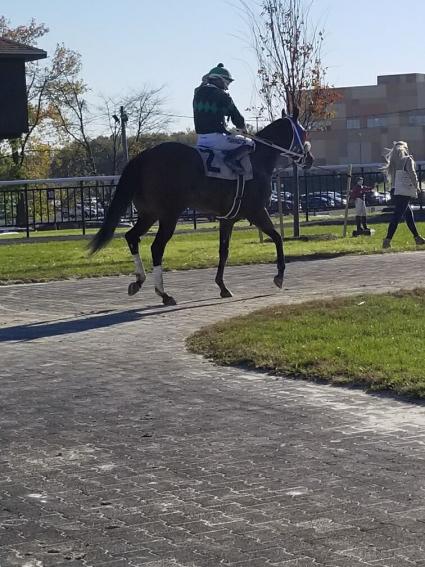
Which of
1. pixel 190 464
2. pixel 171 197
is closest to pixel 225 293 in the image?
pixel 171 197

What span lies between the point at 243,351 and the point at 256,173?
569 centimetres

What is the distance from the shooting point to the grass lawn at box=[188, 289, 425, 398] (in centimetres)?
923

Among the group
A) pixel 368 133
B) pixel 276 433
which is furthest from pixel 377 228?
pixel 368 133

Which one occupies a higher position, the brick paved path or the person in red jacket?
the person in red jacket

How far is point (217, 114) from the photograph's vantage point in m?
15.1

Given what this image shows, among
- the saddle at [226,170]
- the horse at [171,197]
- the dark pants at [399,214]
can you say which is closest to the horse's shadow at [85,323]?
the horse at [171,197]

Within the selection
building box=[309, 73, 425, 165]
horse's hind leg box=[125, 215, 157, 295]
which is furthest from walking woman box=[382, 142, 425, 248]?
building box=[309, 73, 425, 165]

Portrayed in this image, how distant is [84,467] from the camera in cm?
694

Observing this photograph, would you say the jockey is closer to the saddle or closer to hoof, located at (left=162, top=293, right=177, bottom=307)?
the saddle

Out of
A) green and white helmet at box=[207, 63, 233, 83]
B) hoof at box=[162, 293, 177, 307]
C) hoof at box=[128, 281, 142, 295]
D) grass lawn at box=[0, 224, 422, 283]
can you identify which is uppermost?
green and white helmet at box=[207, 63, 233, 83]

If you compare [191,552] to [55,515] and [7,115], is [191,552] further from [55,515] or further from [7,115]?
[7,115]

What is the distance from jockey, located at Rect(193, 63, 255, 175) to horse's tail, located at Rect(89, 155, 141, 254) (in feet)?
3.42

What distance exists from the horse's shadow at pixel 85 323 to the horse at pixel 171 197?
369 mm

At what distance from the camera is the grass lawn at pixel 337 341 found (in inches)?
363
